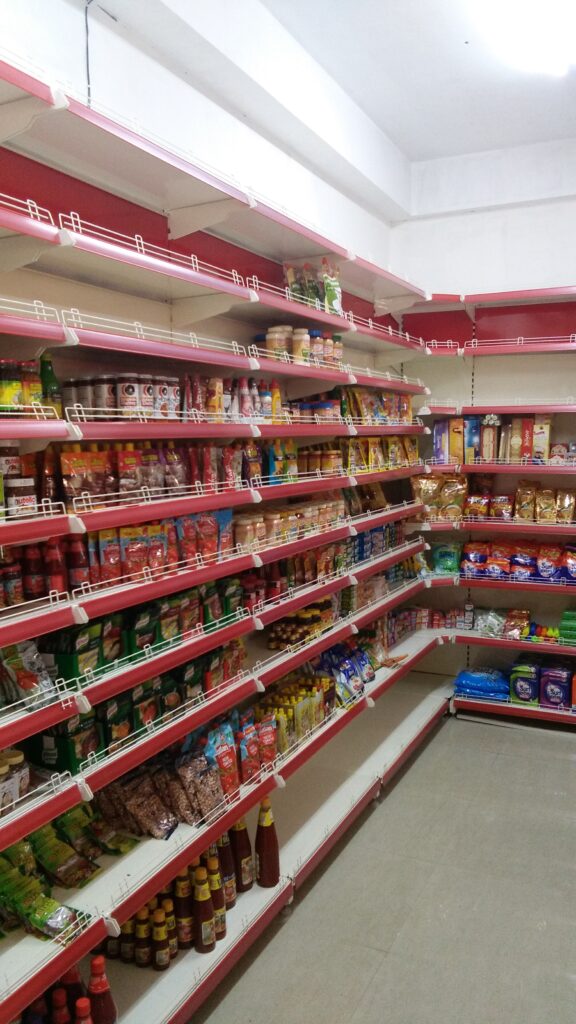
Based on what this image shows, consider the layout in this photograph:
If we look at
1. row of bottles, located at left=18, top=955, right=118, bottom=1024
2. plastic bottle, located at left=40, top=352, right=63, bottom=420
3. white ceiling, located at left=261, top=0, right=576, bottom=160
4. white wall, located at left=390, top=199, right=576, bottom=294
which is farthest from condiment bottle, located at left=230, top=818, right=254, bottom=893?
white wall, located at left=390, top=199, right=576, bottom=294

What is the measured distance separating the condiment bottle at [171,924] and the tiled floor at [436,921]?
0.73ft

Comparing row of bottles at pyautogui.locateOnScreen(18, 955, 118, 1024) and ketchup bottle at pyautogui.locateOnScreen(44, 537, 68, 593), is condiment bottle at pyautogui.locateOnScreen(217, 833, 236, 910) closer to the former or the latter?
row of bottles at pyautogui.locateOnScreen(18, 955, 118, 1024)

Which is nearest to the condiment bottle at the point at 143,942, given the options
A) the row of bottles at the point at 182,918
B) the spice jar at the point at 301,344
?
the row of bottles at the point at 182,918

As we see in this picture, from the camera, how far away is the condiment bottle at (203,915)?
2611mm

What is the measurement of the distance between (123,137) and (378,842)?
321 cm

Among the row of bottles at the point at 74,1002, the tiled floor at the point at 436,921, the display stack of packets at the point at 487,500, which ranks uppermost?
the display stack of packets at the point at 487,500

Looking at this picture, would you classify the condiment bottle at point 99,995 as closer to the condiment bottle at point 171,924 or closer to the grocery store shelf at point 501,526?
the condiment bottle at point 171,924

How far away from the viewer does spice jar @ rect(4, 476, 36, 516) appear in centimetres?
203

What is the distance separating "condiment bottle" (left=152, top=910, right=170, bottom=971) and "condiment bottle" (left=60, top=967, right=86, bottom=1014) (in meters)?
0.34

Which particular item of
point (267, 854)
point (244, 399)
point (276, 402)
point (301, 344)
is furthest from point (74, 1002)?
point (301, 344)

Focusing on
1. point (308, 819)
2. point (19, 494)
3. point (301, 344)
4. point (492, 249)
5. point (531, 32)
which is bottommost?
point (308, 819)

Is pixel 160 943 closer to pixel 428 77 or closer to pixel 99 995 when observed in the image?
pixel 99 995

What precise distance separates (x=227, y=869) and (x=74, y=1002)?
2.54 ft

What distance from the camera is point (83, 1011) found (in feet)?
6.88
